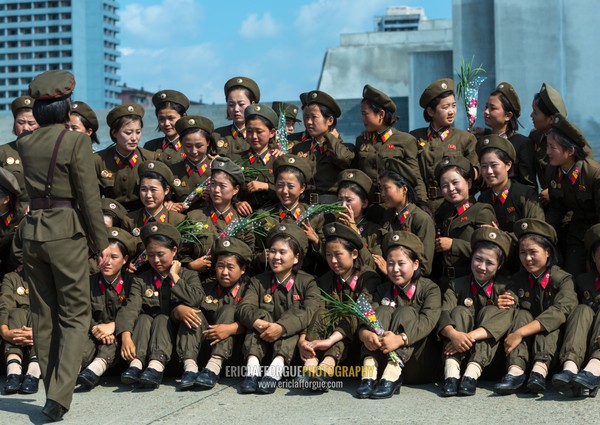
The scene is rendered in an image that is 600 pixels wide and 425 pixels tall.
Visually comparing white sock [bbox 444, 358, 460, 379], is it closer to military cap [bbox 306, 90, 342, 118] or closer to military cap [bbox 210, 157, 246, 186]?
military cap [bbox 210, 157, 246, 186]

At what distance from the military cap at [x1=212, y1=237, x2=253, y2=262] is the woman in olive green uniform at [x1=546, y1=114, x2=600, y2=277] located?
2300mm

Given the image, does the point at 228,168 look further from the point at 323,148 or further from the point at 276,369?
the point at 276,369

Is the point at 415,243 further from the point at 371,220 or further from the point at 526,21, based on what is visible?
the point at 526,21

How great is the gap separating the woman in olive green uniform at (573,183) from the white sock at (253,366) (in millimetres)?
2345

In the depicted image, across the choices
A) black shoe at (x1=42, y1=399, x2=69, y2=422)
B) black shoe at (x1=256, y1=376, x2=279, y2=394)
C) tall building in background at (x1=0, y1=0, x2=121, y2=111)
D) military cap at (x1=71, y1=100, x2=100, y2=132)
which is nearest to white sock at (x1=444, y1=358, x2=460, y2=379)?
black shoe at (x1=256, y1=376, x2=279, y2=394)

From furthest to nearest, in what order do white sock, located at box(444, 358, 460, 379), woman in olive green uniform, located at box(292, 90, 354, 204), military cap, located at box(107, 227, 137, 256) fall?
woman in olive green uniform, located at box(292, 90, 354, 204) → military cap, located at box(107, 227, 137, 256) → white sock, located at box(444, 358, 460, 379)

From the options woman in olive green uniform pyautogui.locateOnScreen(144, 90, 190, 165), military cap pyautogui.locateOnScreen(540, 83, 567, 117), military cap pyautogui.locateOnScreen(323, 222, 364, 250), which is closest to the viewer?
military cap pyautogui.locateOnScreen(323, 222, 364, 250)

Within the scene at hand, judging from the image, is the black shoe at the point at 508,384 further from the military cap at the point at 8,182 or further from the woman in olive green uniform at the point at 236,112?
the military cap at the point at 8,182

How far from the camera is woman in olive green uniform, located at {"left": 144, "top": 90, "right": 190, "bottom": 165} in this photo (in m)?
8.86

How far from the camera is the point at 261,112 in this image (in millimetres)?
8359

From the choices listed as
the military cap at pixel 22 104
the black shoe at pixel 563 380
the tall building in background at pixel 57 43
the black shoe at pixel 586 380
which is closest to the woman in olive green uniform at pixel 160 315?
the military cap at pixel 22 104

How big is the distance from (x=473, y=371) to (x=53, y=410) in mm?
2619

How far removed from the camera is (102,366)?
7.01m

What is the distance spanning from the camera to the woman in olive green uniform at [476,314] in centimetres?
655
